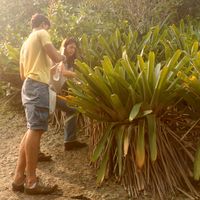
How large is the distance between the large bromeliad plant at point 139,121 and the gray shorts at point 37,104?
1.12 ft

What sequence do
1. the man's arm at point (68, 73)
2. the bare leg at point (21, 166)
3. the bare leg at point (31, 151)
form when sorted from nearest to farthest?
the bare leg at point (31, 151), the bare leg at point (21, 166), the man's arm at point (68, 73)

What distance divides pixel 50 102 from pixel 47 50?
0.52 metres

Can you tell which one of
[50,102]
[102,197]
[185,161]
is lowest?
[102,197]

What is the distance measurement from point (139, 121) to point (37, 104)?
1053mm

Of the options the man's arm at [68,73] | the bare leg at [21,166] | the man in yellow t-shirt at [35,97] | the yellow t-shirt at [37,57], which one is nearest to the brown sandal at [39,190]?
the man in yellow t-shirt at [35,97]

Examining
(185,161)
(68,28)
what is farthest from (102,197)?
(68,28)

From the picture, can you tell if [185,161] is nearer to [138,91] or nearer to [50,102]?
[138,91]

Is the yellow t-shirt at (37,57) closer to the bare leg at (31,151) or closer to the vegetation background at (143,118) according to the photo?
the vegetation background at (143,118)

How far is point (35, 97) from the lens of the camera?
14.0ft

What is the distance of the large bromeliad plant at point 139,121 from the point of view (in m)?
4.29

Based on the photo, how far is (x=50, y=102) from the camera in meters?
4.33

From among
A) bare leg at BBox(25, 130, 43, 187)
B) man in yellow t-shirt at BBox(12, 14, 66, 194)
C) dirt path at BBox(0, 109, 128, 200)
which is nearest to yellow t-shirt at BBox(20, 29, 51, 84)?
Result: man in yellow t-shirt at BBox(12, 14, 66, 194)

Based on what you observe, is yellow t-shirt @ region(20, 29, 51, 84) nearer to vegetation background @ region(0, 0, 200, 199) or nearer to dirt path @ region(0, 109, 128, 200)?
→ vegetation background @ region(0, 0, 200, 199)

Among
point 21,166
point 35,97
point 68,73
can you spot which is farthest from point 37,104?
point 68,73
